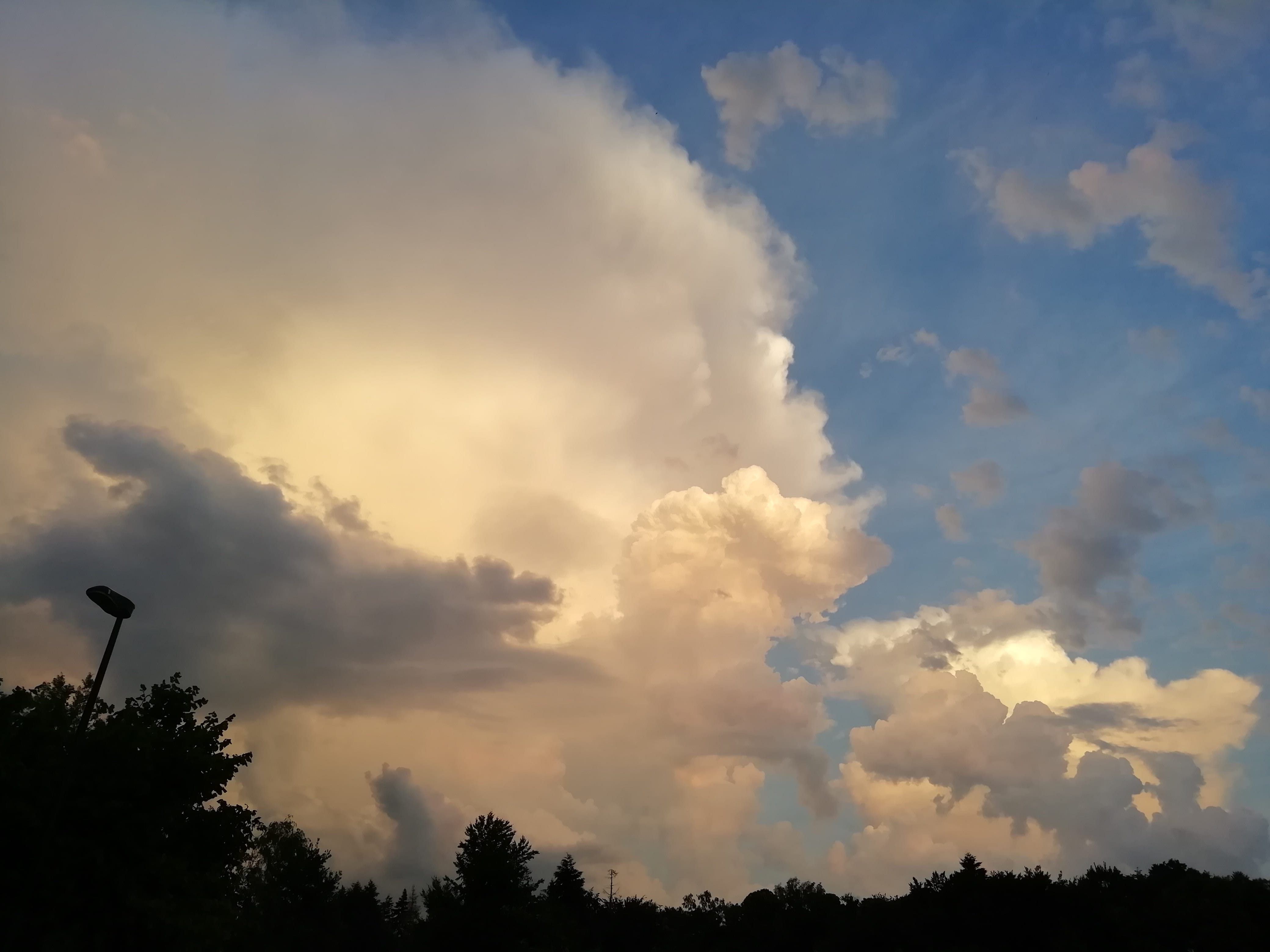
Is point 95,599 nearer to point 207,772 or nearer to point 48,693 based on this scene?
point 207,772

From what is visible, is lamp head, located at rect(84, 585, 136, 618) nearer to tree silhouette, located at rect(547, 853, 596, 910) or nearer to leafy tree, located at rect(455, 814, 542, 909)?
leafy tree, located at rect(455, 814, 542, 909)

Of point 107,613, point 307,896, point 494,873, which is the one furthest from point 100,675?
point 307,896

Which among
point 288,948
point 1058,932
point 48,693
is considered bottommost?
point 288,948

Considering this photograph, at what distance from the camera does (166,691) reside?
135ft

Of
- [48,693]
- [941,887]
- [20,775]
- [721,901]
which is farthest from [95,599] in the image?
[721,901]

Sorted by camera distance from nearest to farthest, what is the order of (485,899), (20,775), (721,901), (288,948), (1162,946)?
(20,775), (485,899), (1162,946), (288,948), (721,901)

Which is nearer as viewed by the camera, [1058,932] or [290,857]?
[1058,932]

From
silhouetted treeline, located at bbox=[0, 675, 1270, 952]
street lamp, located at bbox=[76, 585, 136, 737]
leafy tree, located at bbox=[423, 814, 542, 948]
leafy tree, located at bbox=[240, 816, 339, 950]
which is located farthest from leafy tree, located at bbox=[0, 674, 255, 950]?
leafy tree, located at bbox=[240, 816, 339, 950]

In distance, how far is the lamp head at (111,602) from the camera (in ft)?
78.5

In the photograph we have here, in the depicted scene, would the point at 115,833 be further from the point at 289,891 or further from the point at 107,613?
the point at 289,891

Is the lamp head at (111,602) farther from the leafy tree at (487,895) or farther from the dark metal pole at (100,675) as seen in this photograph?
the leafy tree at (487,895)

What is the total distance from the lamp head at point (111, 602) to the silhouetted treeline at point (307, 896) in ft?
12.3

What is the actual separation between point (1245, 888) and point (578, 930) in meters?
60.4

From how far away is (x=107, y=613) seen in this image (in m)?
24.6
